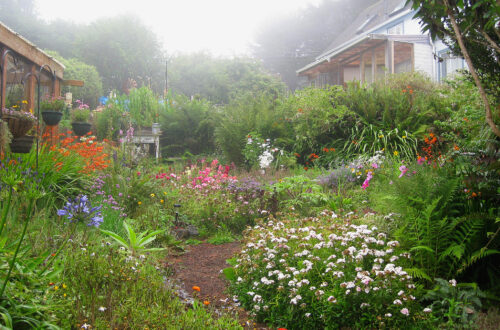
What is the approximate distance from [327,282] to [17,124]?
3518 millimetres

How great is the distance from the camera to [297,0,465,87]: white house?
1380 cm

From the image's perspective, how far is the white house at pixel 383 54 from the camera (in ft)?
45.3

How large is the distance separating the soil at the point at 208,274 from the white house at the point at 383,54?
6.25 m

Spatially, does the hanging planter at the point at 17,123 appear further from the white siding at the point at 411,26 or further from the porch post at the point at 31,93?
the white siding at the point at 411,26

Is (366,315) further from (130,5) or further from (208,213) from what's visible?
(130,5)

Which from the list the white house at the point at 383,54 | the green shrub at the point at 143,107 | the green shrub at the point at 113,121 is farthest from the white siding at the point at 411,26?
the green shrub at the point at 113,121

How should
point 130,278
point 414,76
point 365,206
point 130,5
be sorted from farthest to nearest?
1. point 130,5
2. point 414,76
3. point 365,206
4. point 130,278

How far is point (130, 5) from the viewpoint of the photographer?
1200 inches

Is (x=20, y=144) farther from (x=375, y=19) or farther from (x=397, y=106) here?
(x=375, y=19)

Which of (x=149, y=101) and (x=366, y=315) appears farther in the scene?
(x=149, y=101)

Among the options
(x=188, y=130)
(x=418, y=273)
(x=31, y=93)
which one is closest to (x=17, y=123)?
(x=31, y=93)

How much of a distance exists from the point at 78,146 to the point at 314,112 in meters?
4.98

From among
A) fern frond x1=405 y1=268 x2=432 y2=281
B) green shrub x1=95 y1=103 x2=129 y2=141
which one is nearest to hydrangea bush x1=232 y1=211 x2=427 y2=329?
fern frond x1=405 y1=268 x2=432 y2=281

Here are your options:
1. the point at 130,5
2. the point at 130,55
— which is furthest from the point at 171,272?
the point at 130,5
